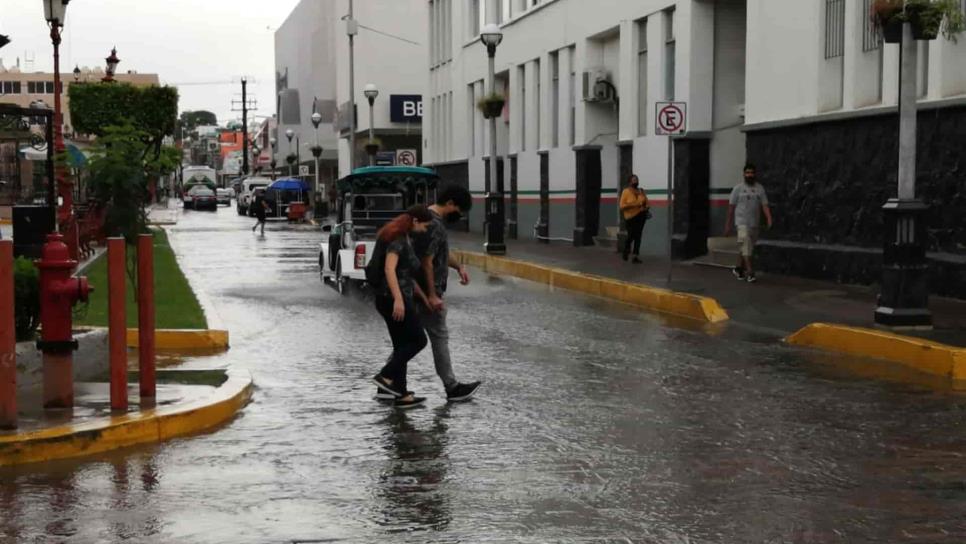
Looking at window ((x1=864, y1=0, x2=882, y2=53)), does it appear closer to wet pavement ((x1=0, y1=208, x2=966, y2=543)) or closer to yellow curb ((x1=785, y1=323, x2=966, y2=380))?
yellow curb ((x1=785, y1=323, x2=966, y2=380))

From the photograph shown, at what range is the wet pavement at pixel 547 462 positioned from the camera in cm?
643

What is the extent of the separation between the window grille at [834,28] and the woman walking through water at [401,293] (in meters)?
11.5

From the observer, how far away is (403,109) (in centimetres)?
7181

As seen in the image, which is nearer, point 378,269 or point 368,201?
point 378,269

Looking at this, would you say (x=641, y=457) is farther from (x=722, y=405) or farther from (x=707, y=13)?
(x=707, y=13)

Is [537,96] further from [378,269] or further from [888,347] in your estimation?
[378,269]

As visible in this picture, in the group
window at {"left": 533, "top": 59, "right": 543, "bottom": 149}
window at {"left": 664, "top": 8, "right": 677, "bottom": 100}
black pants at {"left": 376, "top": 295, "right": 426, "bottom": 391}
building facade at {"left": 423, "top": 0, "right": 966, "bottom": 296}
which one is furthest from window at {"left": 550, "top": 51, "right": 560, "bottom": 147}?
black pants at {"left": 376, "top": 295, "right": 426, "bottom": 391}

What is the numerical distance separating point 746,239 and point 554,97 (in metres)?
17.1

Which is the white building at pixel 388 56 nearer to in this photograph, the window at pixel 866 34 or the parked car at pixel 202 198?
the parked car at pixel 202 198

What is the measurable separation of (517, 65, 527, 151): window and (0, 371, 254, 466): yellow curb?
1161 inches

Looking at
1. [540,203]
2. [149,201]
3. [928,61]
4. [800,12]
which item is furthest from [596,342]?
[540,203]

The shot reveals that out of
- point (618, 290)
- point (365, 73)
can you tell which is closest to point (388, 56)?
point (365, 73)

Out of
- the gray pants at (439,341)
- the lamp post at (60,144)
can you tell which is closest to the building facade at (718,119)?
the gray pants at (439,341)

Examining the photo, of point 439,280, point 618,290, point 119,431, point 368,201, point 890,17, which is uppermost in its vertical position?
point 890,17
